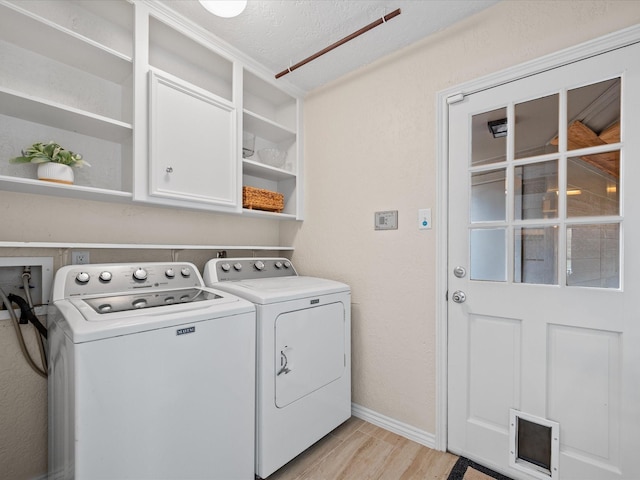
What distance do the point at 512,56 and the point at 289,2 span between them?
3.93 feet

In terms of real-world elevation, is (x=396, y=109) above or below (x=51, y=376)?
above

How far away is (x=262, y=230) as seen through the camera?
8.45 ft

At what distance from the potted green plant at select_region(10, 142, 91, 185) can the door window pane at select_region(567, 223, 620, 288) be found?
2388 mm

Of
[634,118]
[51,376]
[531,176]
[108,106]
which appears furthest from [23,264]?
[634,118]

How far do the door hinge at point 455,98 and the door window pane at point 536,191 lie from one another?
503 mm

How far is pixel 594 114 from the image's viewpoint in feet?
4.52

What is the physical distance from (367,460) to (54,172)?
218cm

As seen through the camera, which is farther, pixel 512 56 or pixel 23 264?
pixel 512 56

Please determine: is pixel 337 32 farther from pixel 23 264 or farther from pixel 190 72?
pixel 23 264

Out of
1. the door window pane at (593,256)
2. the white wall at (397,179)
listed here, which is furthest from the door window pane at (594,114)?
the door window pane at (593,256)

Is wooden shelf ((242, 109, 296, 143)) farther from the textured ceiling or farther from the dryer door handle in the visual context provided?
the dryer door handle

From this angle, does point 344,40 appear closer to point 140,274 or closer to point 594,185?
point 594,185

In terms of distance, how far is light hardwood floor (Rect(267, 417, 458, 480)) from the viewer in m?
1.60

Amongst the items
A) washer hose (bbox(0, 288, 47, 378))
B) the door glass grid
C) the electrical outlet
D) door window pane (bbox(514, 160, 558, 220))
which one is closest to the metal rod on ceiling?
the door glass grid
